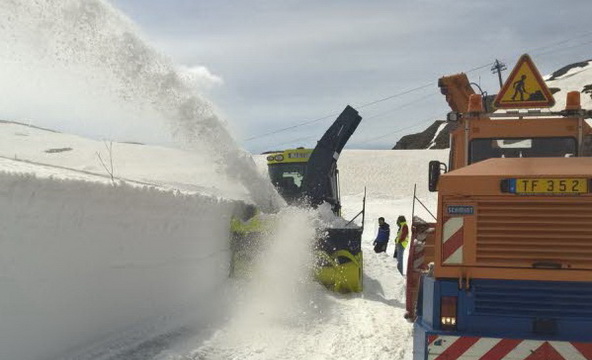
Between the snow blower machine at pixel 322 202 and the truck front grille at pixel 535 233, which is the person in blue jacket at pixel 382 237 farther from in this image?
the truck front grille at pixel 535 233

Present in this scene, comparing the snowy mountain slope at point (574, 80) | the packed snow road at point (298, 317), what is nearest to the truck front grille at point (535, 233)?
the packed snow road at point (298, 317)

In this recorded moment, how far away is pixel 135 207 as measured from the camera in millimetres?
Result: 6805

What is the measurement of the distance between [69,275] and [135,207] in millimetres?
1408

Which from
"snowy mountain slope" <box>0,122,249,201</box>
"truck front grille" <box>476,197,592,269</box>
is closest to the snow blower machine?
"snowy mountain slope" <box>0,122,249,201</box>

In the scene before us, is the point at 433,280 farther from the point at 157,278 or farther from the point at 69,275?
the point at 157,278

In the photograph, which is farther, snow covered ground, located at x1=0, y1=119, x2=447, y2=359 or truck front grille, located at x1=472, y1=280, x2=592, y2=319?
snow covered ground, located at x1=0, y1=119, x2=447, y2=359

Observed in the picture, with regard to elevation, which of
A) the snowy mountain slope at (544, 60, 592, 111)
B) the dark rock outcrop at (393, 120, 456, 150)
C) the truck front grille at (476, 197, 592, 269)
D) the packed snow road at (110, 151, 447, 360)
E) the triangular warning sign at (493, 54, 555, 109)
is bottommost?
the packed snow road at (110, 151, 447, 360)

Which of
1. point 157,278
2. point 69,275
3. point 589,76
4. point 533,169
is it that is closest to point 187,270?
point 157,278

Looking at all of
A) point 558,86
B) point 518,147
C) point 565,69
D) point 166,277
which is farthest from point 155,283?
point 565,69

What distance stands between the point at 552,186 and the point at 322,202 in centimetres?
755

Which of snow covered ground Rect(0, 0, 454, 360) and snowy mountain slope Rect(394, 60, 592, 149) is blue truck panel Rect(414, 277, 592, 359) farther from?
snowy mountain slope Rect(394, 60, 592, 149)

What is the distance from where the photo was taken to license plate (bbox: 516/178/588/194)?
4.23m

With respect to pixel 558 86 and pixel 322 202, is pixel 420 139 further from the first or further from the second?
pixel 322 202

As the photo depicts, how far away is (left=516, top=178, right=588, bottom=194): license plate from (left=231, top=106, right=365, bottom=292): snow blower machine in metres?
5.84
